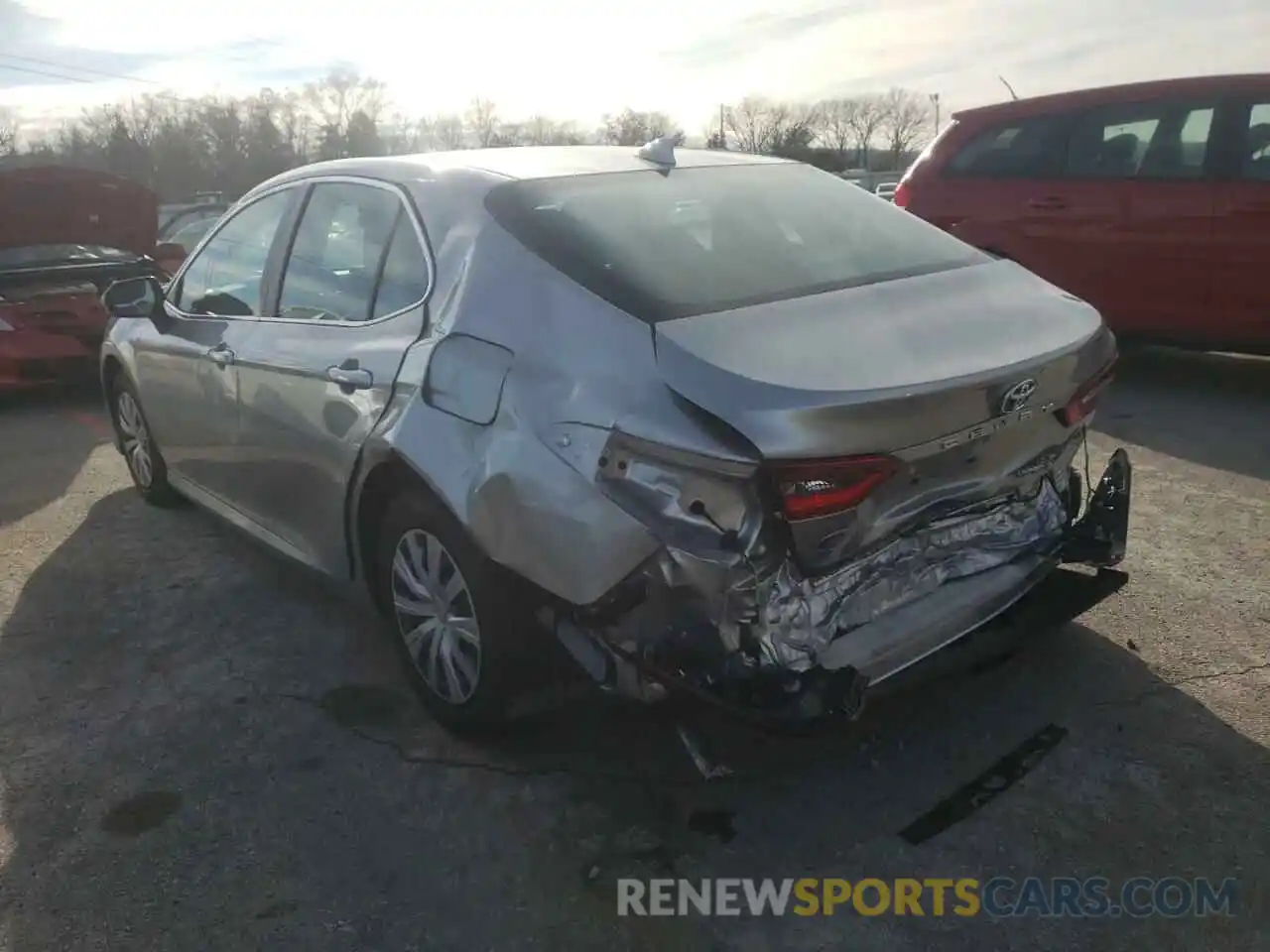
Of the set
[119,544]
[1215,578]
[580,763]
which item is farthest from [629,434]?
[119,544]

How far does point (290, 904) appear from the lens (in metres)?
2.52

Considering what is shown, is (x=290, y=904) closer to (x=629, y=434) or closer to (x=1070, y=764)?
(x=629, y=434)

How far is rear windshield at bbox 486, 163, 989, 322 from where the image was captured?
273 centimetres

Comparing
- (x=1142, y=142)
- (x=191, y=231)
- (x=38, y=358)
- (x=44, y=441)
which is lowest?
(x=44, y=441)

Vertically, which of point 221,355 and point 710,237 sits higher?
point 710,237

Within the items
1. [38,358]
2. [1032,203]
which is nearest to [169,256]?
[38,358]

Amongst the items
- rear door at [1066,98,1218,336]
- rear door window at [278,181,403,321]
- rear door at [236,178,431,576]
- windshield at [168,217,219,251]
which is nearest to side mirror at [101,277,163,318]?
rear door at [236,178,431,576]

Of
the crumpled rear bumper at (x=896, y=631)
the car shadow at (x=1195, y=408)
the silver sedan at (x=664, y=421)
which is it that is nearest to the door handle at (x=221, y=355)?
the silver sedan at (x=664, y=421)

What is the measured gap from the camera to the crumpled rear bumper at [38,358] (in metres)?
7.59

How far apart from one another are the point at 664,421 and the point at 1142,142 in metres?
5.55

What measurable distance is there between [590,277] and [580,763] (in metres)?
1.29

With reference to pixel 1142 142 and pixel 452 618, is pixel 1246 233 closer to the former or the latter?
pixel 1142 142

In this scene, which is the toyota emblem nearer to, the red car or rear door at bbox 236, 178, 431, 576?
rear door at bbox 236, 178, 431, 576

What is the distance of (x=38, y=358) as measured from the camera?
7.64 metres
